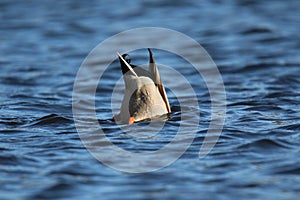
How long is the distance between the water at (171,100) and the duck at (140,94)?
0.29 meters

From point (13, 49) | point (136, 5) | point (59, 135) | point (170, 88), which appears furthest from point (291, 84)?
point (136, 5)

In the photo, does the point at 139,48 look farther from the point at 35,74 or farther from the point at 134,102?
the point at 134,102

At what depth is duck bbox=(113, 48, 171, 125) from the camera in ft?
27.6

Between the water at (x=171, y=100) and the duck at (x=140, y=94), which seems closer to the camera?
the water at (x=171, y=100)

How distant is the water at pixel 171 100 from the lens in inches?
257

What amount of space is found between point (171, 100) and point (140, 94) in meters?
2.14

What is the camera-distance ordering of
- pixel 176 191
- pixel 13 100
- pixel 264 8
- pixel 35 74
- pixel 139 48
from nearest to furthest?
pixel 176 191 < pixel 13 100 < pixel 35 74 < pixel 139 48 < pixel 264 8

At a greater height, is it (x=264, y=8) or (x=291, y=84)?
(x=264, y=8)

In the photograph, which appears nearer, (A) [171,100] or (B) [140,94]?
(B) [140,94]

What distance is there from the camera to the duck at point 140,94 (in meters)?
8.42

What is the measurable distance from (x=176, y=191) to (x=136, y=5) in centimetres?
1287

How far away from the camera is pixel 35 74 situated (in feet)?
42.3

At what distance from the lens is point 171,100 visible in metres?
10.6

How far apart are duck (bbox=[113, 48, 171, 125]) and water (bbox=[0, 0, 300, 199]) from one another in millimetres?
292
